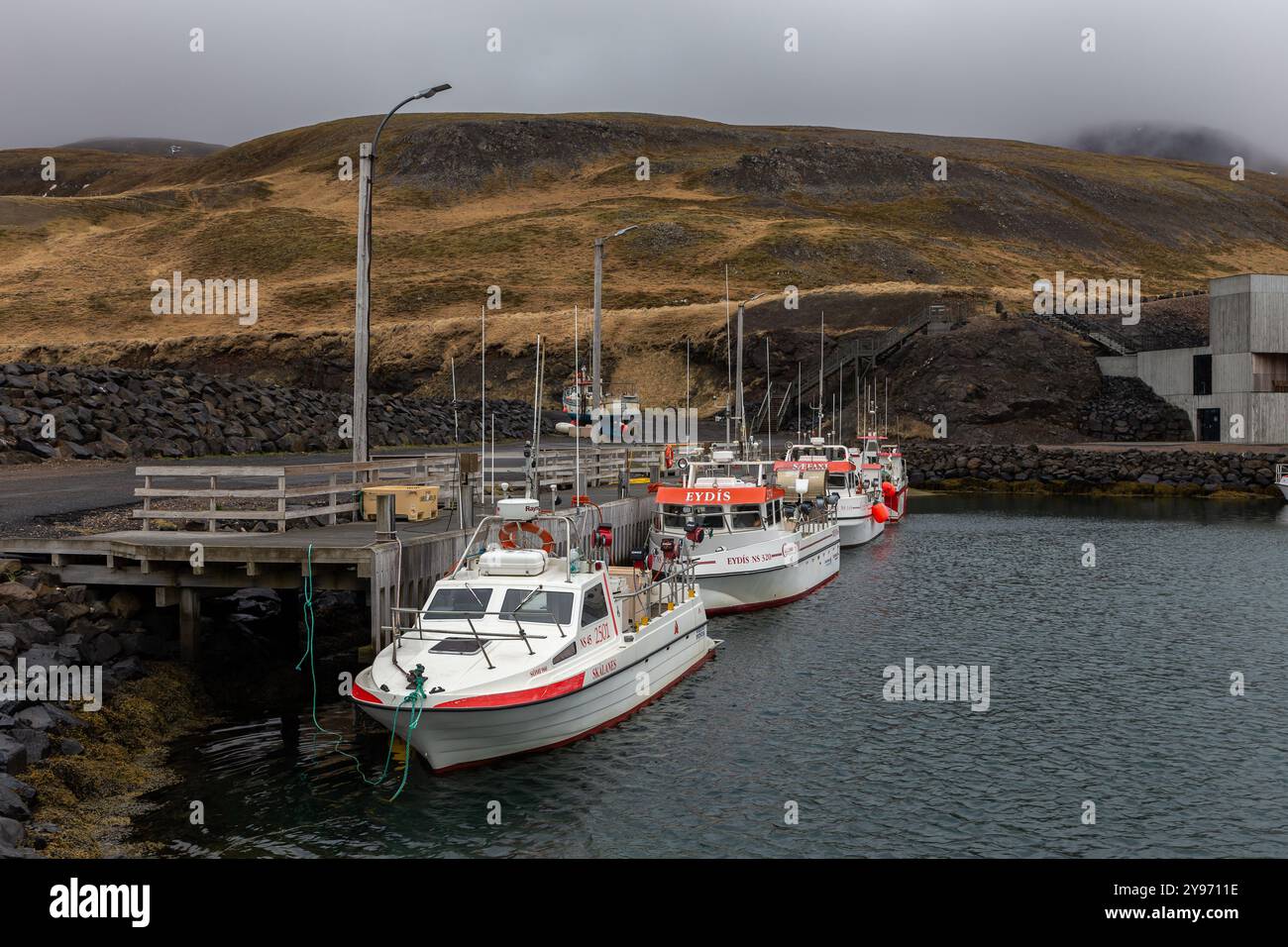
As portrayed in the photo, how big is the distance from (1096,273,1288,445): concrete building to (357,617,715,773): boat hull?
7301 centimetres

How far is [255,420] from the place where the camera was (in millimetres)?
50938

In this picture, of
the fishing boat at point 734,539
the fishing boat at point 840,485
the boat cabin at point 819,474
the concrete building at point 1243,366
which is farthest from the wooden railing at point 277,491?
the concrete building at point 1243,366

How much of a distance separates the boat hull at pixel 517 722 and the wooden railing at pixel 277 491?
19.2 ft

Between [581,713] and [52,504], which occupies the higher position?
[52,504]

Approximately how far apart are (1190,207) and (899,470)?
161151mm

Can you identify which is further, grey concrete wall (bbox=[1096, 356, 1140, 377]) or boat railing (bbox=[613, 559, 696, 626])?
grey concrete wall (bbox=[1096, 356, 1140, 377])

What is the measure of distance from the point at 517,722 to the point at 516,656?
112 cm

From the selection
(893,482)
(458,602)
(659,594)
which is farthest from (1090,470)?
(458,602)

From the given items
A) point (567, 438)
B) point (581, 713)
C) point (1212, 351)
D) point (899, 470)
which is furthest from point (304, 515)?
point (1212, 351)

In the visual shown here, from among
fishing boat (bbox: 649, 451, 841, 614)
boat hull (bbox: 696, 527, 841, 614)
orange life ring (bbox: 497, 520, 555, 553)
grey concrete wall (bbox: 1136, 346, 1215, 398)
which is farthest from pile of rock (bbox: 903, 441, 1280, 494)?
orange life ring (bbox: 497, 520, 555, 553)

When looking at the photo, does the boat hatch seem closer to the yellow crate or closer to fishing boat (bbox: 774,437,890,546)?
the yellow crate

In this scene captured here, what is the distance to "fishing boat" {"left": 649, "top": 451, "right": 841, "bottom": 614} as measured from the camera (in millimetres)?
32281

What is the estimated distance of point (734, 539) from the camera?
32.8 metres
